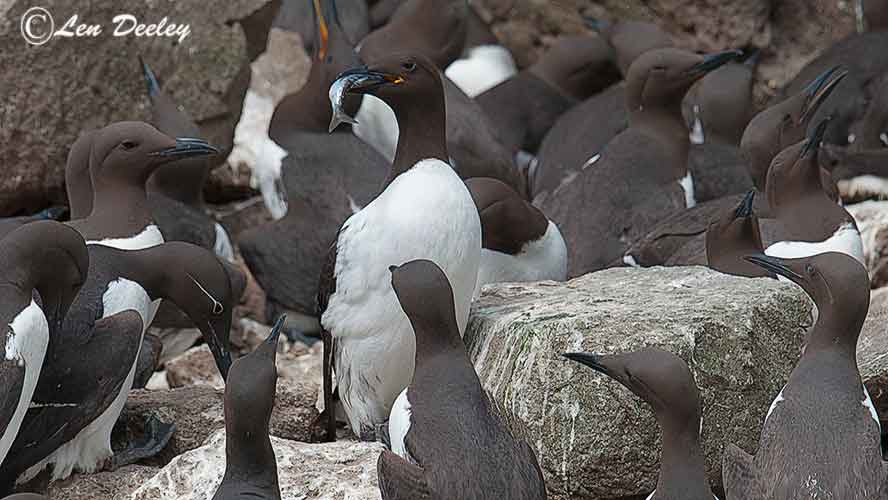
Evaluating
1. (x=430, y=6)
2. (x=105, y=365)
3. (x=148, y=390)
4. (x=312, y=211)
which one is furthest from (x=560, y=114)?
(x=105, y=365)

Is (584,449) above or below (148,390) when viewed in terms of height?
above

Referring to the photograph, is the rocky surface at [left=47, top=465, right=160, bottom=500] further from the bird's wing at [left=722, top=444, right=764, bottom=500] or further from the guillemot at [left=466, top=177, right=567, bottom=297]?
the bird's wing at [left=722, top=444, right=764, bottom=500]

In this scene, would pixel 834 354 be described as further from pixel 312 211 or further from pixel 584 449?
pixel 312 211

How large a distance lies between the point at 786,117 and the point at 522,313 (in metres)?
2.84

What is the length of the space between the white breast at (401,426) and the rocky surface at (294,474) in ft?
0.56

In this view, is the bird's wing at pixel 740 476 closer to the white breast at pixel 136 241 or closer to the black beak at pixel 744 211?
the black beak at pixel 744 211

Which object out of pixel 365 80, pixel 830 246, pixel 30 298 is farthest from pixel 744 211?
pixel 30 298

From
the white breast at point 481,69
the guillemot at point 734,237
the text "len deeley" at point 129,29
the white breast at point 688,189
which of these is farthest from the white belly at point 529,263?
the white breast at point 481,69

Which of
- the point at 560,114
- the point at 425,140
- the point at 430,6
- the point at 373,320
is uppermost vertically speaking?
the point at 425,140

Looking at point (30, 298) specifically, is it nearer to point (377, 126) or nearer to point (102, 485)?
point (102, 485)

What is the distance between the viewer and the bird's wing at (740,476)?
618 cm

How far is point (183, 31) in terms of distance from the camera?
1049 centimetres

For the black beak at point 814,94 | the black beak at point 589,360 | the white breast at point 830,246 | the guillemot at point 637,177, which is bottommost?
the guillemot at point 637,177

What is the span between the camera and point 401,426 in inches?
243
